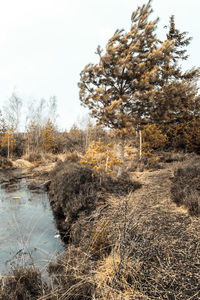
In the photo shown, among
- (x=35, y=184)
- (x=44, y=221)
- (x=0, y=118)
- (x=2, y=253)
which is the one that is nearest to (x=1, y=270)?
(x=2, y=253)

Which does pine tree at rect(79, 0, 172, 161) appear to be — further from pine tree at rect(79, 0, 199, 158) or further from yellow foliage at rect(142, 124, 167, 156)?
yellow foliage at rect(142, 124, 167, 156)

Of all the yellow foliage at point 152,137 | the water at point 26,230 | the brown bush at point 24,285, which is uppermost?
the yellow foliage at point 152,137

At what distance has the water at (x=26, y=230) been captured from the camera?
3.68 m

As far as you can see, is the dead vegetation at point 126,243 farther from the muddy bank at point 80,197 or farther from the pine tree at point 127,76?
the pine tree at point 127,76

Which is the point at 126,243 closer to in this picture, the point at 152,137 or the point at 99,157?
the point at 99,157

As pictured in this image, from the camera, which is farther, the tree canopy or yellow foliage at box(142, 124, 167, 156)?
yellow foliage at box(142, 124, 167, 156)

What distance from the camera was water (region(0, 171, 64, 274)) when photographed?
368cm

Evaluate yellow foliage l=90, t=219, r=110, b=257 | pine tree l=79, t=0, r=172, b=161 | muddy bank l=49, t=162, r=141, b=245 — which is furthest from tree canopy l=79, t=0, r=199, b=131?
yellow foliage l=90, t=219, r=110, b=257

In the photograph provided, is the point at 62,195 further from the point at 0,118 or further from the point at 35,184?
the point at 0,118

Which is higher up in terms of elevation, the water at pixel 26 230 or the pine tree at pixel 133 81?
the pine tree at pixel 133 81

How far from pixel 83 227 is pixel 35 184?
6678 millimetres

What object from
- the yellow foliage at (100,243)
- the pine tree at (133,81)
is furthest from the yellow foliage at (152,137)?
the yellow foliage at (100,243)

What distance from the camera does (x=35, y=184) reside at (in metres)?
9.91

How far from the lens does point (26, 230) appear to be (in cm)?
505
